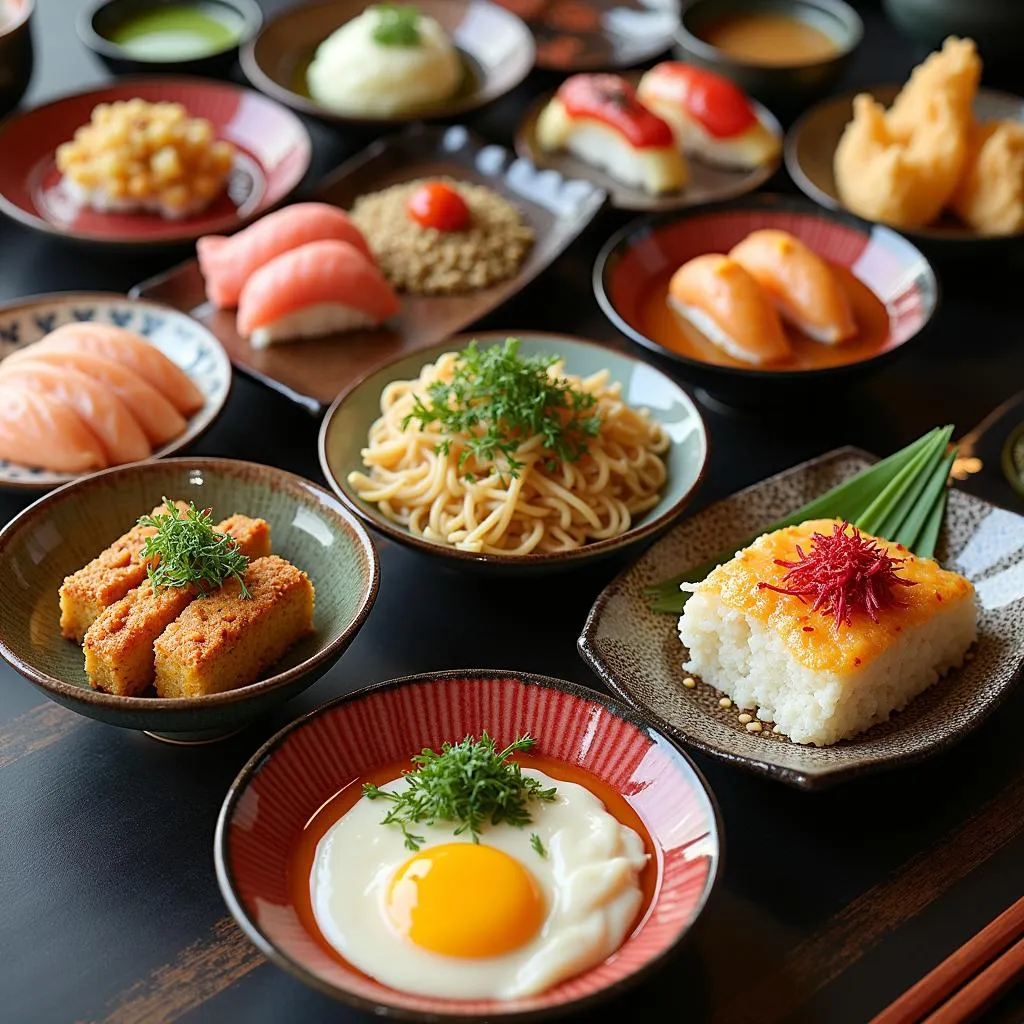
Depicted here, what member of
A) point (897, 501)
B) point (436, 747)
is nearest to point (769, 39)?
point (897, 501)

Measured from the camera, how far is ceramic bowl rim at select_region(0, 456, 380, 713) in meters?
2.09

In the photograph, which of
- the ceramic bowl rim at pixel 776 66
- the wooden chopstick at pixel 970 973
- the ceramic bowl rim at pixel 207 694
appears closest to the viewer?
the wooden chopstick at pixel 970 973

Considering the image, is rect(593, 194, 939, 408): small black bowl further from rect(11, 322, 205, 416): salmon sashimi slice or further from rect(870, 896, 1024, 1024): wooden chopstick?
rect(870, 896, 1024, 1024): wooden chopstick

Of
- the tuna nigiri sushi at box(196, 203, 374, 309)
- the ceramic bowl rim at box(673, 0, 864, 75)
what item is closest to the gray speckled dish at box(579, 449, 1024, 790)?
the tuna nigiri sushi at box(196, 203, 374, 309)

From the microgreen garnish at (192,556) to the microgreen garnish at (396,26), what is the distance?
2443 millimetres

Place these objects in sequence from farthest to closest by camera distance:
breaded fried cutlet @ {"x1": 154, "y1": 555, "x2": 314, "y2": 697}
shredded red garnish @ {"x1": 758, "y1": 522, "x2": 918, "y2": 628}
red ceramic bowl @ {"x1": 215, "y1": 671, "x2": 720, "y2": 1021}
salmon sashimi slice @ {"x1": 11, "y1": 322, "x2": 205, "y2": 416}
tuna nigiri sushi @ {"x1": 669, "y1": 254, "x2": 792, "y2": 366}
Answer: tuna nigiri sushi @ {"x1": 669, "y1": 254, "x2": 792, "y2": 366}
salmon sashimi slice @ {"x1": 11, "y1": 322, "x2": 205, "y2": 416}
shredded red garnish @ {"x1": 758, "y1": 522, "x2": 918, "y2": 628}
breaded fried cutlet @ {"x1": 154, "y1": 555, "x2": 314, "y2": 697}
red ceramic bowl @ {"x1": 215, "y1": 671, "x2": 720, "y2": 1021}

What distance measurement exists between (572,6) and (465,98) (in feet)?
3.03

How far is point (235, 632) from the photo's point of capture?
2.23 metres

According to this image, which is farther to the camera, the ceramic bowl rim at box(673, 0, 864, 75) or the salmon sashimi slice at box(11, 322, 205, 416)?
the ceramic bowl rim at box(673, 0, 864, 75)

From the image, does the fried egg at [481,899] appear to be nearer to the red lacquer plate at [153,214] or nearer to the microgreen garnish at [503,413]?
Answer: the microgreen garnish at [503,413]

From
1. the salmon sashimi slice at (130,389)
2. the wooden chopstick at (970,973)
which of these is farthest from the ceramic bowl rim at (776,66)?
the wooden chopstick at (970,973)

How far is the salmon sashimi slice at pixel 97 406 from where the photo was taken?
2832 mm

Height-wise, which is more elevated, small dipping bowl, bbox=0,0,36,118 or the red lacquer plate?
small dipping bowl, bbox=0,0,36,118

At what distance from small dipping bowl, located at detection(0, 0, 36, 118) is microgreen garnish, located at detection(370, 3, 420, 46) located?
3.66 feet
